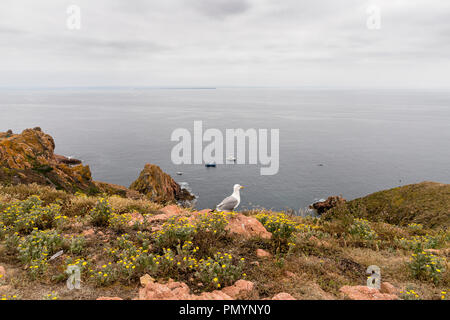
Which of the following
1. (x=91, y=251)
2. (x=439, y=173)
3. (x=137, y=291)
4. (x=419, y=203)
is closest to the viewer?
(x=137, y=291)

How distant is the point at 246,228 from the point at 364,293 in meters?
3.91

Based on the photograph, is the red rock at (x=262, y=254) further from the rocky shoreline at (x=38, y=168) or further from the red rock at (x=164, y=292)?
the rocky shoreline at (x=38, y=168)

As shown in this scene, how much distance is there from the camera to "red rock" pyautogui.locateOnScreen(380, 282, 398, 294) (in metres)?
5.31

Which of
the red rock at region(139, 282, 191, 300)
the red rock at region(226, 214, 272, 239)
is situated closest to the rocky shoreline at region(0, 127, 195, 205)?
the red rock at region(226, 214, 272, 239)

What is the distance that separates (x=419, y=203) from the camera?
1318 inches

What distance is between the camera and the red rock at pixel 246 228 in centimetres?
805

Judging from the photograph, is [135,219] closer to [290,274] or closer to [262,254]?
[262,254]

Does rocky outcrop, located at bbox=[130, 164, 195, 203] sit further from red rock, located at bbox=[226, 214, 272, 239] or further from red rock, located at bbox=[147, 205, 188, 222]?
red rock, located at bbox=[226, 214, 272, 239]

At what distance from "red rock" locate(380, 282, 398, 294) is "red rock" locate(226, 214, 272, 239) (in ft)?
10.6

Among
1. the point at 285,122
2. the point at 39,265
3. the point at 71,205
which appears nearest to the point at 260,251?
the point at 39,265

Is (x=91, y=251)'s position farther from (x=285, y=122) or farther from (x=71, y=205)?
(x=285, y=122)

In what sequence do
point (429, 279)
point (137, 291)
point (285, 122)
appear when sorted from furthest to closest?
point (285, 122) < point (429, 279) < point (137, 291)

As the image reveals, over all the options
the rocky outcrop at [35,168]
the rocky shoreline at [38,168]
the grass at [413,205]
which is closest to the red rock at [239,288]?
the rocky shoreline at [38,168]
